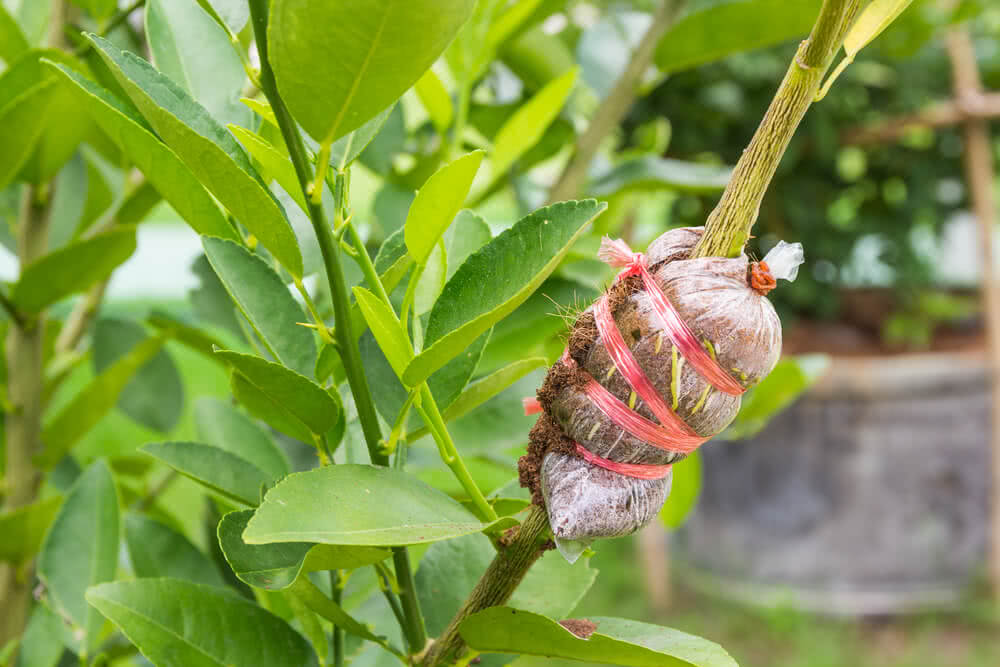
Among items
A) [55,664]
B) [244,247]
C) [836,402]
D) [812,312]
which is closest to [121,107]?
[244,247]

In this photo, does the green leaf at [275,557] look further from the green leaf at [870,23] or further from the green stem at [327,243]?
the green leaf at [870,23]

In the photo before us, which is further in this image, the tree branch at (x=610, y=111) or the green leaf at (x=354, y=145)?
the tree branch at (x=610, y=111)

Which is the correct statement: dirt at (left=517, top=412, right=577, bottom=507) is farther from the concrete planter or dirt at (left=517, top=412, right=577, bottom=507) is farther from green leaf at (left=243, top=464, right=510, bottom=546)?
the concrete planter

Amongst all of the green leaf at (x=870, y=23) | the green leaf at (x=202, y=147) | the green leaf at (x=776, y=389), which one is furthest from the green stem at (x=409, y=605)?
the green leaf at (x=776, y=389)

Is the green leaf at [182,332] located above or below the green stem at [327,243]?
below

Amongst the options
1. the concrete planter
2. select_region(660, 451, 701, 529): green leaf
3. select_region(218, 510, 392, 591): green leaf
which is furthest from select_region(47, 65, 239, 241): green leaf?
the concrete planter

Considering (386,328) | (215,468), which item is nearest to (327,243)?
(386,328)
